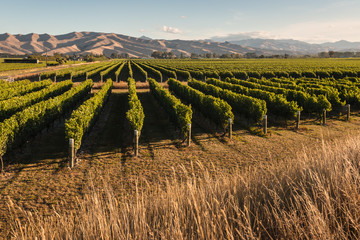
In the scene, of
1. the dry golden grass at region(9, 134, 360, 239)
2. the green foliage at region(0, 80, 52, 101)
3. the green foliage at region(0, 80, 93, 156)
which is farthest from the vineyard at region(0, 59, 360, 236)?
the dry golden grass at region(9, 134, 360, 239)

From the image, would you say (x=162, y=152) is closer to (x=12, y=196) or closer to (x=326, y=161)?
(x=12, y=196)

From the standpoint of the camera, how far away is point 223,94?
2314 centimetres

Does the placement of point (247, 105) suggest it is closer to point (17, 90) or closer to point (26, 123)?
point (26, 123)

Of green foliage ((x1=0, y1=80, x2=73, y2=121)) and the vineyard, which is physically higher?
green foliage ((x1=0, y1=80, x2=73, y2=121))

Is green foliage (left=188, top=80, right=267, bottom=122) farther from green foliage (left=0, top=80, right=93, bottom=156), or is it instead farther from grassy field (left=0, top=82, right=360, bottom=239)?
green foliage (left=0, top=80, right=93, bottom=156)

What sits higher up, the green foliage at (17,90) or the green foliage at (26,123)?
the green foliage at (17,90)

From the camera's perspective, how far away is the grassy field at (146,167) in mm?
3486

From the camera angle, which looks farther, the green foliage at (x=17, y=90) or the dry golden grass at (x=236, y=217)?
the green foliage at (x=17, y=90)

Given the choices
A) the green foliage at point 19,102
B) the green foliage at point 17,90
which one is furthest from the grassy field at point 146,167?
the green foliage at point 17,90

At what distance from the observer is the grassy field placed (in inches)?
137

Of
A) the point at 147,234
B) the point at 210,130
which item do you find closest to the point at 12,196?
the point at 147,234

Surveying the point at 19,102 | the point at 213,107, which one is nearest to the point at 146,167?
the point at 213,107

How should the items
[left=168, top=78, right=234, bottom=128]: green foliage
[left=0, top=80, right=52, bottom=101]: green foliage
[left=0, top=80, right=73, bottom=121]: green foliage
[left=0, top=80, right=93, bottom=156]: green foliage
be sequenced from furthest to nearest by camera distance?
1. [left=0, top=80, right=52, bottom=101]: green foliage
2. [left=0, top=80, right=73, bottom=121]: green foliage
3. [left=168, top=78, right=234, bottom=128]: green foliage
4. [left=0, top=80, right=93, bottom=156]: green foliage

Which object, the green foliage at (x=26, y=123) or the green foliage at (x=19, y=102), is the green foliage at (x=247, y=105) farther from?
the green foliage at (x=19, y=102)
